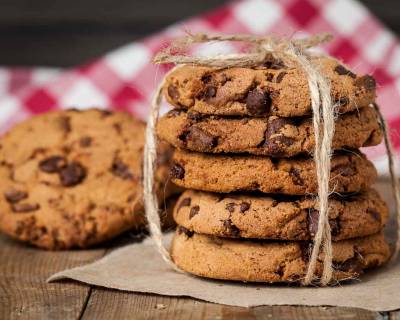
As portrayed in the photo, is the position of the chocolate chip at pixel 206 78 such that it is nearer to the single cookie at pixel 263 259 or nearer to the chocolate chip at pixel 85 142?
the single cookie at pixel 263 259

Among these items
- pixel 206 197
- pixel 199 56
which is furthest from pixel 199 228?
pixel 199 56

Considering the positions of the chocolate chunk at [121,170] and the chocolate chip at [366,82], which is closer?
the chocolate chip at [366,82]

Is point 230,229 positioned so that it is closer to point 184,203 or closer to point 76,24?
point 184,203

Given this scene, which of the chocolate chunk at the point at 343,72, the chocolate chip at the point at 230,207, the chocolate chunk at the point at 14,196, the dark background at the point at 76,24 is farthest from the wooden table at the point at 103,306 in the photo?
the dark background at the point at 76,24

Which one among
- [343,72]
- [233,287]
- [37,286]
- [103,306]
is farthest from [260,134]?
[37,286]

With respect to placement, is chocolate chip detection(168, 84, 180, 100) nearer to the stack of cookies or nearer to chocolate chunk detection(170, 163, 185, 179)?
the stack of cookies

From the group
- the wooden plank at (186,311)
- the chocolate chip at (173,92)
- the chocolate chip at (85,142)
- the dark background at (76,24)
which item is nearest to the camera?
the wooden plank at (186,311)

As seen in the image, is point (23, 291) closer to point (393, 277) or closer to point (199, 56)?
point (199, 56)
